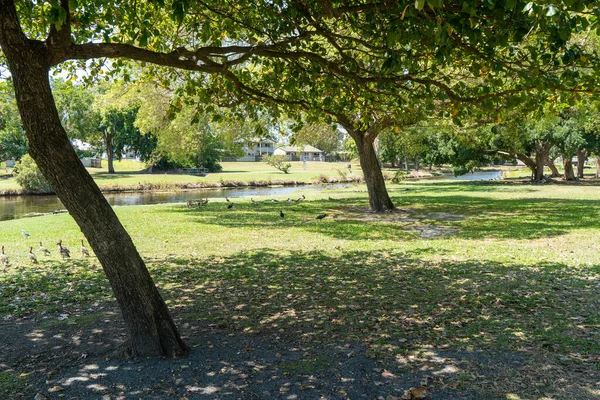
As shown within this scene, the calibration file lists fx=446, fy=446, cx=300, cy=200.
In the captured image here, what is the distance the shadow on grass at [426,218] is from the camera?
15.0m

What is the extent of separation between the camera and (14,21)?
4.64 metres

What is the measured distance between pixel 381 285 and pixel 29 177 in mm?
40626

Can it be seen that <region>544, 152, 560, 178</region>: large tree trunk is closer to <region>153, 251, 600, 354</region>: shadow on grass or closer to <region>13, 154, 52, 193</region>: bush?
<region>153, 251, 600, 354</region>: shadow on grass

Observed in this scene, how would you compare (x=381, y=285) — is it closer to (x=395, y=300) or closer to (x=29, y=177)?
(x=395, y=300)

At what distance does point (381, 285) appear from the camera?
335 inches

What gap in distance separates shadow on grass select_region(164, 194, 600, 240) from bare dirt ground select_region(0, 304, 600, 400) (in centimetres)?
887

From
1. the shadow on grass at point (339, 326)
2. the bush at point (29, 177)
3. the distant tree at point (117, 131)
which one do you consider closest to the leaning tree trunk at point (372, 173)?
the shadow on grass at point (339, 326)

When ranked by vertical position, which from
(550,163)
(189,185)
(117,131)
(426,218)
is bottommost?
(426,218)

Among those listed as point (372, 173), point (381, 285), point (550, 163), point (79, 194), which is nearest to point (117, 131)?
point (372, 173)

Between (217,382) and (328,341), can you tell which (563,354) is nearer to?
(328,341)

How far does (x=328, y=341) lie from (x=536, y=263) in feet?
21.2

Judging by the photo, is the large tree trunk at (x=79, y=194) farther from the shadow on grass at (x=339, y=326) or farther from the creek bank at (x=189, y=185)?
the creek bank at (x=189, y=185)

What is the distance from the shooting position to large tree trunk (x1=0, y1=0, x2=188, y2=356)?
4.65 meters

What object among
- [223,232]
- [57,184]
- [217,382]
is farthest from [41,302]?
[223,232]
